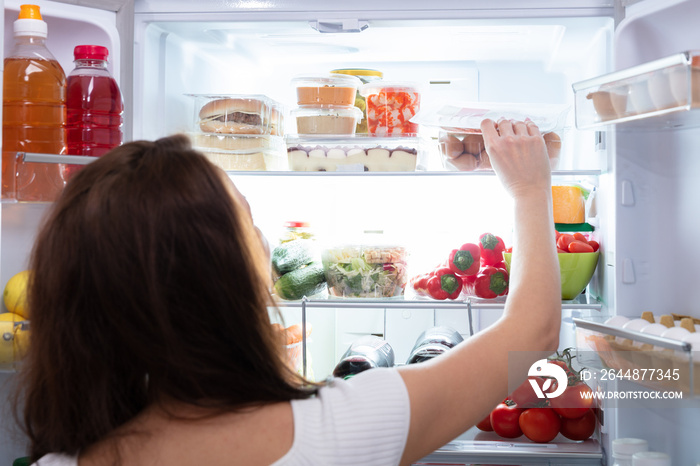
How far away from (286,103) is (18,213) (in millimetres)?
876

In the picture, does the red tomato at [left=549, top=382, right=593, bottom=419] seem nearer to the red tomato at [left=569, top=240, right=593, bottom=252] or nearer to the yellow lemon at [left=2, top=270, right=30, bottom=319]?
the red tomato at [left=569, top=240, right=593, bottom=252]

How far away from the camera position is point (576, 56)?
6.26 feet

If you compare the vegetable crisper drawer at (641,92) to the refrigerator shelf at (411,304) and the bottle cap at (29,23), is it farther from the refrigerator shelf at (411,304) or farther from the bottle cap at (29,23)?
the bottle cap at (29,23)

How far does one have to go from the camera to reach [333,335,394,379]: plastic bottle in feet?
5.89

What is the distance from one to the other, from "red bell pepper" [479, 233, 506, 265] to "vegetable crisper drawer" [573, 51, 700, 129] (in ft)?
1.69

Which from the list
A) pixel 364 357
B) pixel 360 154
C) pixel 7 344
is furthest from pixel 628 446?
pixel 7 344

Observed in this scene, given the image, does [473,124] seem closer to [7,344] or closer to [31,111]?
[31,111]

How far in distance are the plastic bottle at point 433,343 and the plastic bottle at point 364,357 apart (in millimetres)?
71

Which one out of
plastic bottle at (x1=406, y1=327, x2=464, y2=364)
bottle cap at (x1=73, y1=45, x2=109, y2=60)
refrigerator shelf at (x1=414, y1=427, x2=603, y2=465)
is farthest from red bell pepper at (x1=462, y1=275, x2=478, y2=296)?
bottle cap at (x1=73, y1=45, x2=109, y2=60)

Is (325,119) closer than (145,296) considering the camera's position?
No

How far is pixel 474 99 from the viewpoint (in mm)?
2094

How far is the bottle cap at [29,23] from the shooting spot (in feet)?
4.72

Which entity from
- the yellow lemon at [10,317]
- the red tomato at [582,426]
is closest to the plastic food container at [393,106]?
the red tomato at [582,426]

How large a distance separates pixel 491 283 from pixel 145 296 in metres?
1.18
